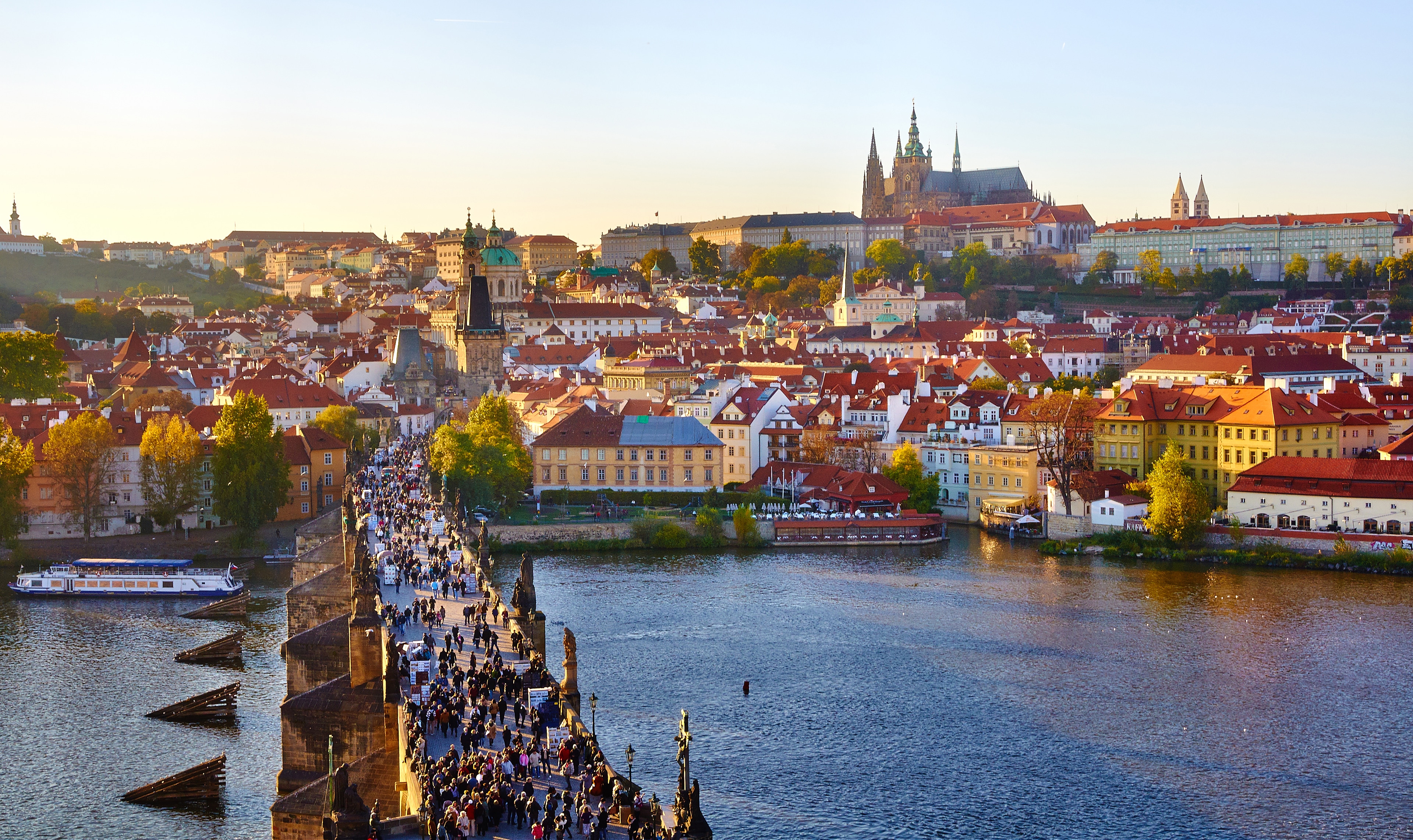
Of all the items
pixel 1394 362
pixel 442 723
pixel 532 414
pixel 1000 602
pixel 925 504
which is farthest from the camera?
pixel 1394 362

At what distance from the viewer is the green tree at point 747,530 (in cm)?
4031

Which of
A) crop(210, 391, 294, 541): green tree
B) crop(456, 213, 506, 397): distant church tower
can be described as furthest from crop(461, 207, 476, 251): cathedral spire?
crop(210, 391, 294, 541): green tree

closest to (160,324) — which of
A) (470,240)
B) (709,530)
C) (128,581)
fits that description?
(470,240)

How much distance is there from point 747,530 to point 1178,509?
34.0 ft

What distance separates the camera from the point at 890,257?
355 ft

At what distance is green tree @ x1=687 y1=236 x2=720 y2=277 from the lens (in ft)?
383

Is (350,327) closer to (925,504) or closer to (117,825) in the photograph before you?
(925,504)

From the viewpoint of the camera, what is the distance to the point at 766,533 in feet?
134

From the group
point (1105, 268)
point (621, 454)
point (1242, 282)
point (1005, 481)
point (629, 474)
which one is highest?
point (1105, 268)

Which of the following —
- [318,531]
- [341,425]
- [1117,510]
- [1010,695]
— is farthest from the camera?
[341,425]

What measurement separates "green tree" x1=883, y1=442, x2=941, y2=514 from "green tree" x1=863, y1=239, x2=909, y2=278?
63682mm

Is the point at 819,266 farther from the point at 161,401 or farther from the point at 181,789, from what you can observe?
the point at 181,789

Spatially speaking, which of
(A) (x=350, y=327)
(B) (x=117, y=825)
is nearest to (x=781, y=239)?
(A) (x=350, y=327)

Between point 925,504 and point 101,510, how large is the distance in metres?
21.2
